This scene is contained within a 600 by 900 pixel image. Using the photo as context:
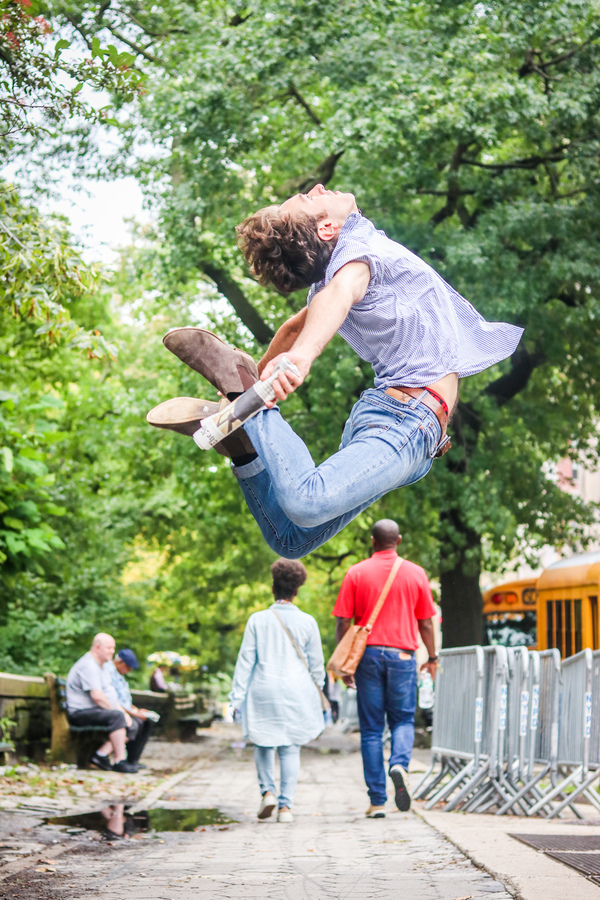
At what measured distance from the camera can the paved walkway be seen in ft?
13.8

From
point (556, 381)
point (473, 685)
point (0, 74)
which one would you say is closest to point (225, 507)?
point (556, 381)

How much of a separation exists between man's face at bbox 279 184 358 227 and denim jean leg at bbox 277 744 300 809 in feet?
15.6

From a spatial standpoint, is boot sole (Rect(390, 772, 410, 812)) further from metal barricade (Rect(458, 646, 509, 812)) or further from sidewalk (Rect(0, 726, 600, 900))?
metal barricade (Rect(458, 646, 509, 812))

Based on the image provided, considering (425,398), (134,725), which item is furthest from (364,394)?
(134,725)

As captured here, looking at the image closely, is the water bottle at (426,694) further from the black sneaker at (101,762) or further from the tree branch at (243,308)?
the tree branch at (243,308)

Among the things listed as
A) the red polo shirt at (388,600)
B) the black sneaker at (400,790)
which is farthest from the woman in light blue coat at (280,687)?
the black sneaker at (400,790)

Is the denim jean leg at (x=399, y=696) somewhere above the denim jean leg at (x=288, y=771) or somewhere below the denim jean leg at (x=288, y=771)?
above

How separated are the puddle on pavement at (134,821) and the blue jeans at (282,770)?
356 millimetres

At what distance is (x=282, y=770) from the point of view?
7625 mm

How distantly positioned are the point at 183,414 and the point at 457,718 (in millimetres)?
5724

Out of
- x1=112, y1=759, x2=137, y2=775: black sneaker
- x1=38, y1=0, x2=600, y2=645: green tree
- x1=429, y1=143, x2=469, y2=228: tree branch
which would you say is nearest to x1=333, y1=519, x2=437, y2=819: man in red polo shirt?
x1=112, y1=759, x2=137, y2=775: black sneaker

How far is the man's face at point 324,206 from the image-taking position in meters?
3.84

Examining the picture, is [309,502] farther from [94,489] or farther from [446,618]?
[94,489]

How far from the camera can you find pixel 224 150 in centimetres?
1453
